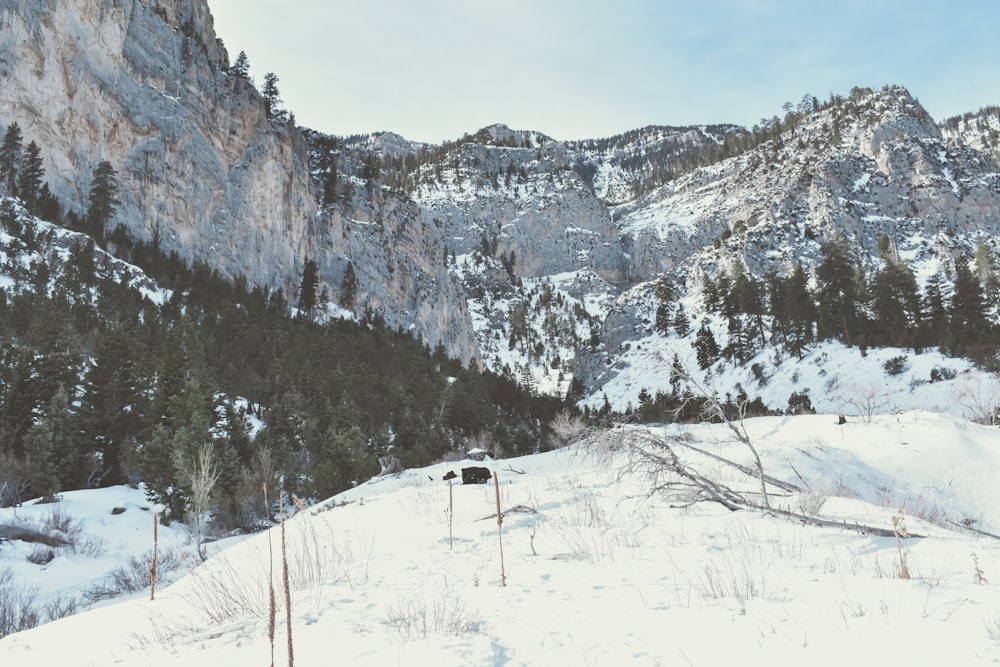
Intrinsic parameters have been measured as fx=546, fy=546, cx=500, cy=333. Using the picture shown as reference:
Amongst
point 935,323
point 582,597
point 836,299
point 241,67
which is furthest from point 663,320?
point 582,597

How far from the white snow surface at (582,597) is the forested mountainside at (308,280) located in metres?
3.83

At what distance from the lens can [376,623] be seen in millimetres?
4418

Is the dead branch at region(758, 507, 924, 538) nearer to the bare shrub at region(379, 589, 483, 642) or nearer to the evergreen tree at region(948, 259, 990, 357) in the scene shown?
the bare shrub at region(379, 589, 483, 642)

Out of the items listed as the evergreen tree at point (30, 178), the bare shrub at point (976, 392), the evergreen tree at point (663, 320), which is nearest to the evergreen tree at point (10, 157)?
the evergreen tree at point (30, 178)

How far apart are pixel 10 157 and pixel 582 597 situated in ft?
182

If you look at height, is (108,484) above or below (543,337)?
below

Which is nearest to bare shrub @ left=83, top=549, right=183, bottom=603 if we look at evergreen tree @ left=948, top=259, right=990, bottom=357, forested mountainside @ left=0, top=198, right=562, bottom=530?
forested mountainside @ left=0, top=198, right=562, bottom=530

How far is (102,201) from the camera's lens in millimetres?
47281

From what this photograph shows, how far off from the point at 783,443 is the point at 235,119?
225ft

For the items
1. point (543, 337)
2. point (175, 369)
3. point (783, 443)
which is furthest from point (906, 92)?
point (175, 369)

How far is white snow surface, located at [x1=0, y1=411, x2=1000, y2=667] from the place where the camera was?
11.7 feet

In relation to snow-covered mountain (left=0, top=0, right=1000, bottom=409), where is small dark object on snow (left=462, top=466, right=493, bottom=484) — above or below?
below

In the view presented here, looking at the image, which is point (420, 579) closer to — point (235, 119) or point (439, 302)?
point (235, 119)

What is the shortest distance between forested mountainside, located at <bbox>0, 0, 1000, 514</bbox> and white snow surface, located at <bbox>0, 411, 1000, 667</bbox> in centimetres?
383
